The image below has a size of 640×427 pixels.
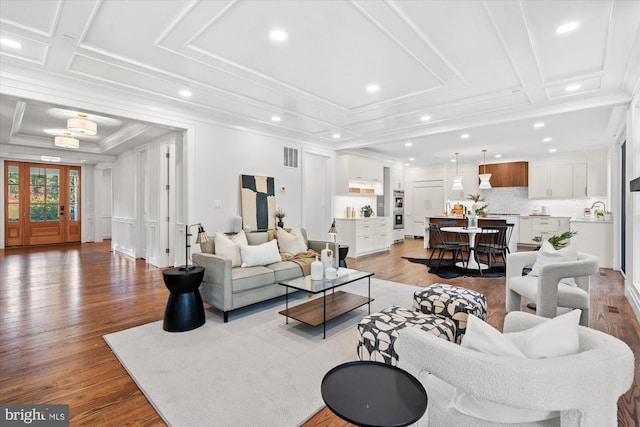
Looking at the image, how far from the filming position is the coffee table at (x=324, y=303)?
2969 mm

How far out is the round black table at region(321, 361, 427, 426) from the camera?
0.98m

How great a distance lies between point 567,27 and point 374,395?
131 inches

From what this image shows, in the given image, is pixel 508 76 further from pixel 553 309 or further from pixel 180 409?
pixel 180 409

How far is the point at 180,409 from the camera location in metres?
1.87

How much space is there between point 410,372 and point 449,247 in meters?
5.10

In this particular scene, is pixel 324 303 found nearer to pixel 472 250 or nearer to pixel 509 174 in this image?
pixel 472 250

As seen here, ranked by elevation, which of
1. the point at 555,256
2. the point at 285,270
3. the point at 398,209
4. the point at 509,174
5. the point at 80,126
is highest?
the point at 80,126

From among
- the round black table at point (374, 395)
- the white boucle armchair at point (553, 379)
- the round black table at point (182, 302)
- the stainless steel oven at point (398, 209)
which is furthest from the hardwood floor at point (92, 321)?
the stainless steel oven at point (398, 209)

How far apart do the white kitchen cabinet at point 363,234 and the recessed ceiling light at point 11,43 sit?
589 centimetres

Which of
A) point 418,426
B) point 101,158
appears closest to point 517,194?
point 418,426

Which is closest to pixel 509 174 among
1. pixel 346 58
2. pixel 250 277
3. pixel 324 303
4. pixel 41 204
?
pixel 346 58

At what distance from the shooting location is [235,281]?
10.9 feet

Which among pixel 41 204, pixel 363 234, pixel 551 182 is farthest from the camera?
pixel 41 204

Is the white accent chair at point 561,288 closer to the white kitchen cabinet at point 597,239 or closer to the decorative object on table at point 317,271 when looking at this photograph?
the decorative object on table at point 317,271
